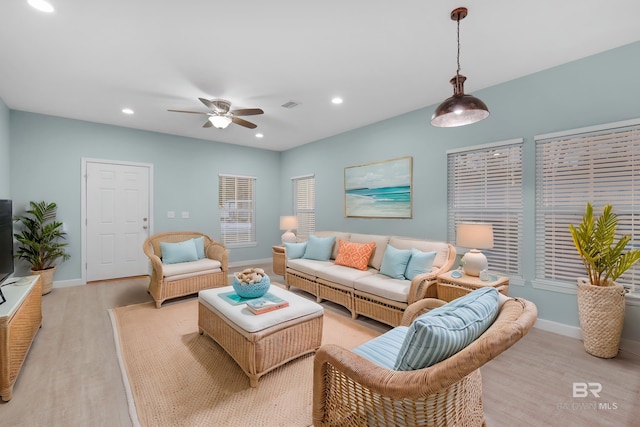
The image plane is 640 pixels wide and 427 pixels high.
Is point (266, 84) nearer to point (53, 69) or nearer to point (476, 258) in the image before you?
point (53, 69)

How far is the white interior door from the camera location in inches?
183

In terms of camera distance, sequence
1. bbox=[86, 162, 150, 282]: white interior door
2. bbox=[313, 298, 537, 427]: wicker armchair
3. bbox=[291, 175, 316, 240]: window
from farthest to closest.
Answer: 1. bbox=[291, 175, 316, 240]: window
2. bbox=[86, 162, 150, 282]: white interior door
3. bbox=[313, 298, 537, 427]: wicker armchair

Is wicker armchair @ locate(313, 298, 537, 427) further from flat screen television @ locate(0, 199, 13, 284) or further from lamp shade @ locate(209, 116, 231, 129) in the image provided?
lamp shade @ locate(209, 116, 231, 129)

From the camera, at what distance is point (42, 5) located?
1981 millimetres

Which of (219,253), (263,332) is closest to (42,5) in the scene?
(263,332)

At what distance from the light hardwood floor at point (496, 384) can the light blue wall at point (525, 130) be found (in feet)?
2.07

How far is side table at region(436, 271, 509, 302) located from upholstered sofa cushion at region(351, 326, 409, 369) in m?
1.24

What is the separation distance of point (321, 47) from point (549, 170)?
2.59 meters

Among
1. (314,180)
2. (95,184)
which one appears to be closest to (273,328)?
(314,180)

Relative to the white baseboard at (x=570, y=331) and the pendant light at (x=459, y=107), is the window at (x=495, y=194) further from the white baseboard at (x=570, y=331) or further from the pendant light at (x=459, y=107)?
the pendant light at (x=459, y=107)

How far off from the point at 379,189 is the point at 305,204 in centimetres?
212

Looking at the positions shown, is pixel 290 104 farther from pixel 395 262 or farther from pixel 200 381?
pixel 200 381

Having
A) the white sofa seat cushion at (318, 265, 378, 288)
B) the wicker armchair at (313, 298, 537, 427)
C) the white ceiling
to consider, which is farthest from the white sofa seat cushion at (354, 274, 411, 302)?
the white ceiling

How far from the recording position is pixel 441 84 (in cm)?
320
